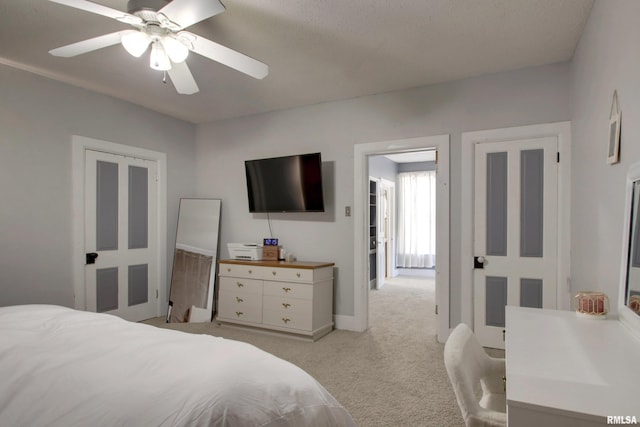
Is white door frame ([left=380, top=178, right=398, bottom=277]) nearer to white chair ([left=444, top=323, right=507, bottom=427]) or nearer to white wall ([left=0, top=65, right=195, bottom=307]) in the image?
white wall ([left=0, top=65, right=195, bottom=307])

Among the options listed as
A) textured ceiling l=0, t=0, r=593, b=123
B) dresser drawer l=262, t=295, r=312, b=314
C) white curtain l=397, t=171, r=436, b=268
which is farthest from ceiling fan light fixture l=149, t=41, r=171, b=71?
white curtain l=397, t=171, r=436, b=268

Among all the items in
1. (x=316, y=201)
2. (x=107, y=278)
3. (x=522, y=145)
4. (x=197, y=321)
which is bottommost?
(x=197, y=321)

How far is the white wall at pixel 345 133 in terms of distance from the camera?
323 cm

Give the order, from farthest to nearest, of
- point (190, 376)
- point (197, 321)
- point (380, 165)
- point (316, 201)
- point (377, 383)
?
point (380, 165), point (197, 321), point (316, 201), point (377, 383), point (190, 376)

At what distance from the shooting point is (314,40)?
106 inches

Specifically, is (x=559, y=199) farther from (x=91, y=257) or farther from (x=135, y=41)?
(x=91, y=257)

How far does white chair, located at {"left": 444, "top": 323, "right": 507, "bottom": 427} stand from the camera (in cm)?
130

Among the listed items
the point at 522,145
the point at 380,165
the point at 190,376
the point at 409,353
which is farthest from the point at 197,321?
the point at 380,165

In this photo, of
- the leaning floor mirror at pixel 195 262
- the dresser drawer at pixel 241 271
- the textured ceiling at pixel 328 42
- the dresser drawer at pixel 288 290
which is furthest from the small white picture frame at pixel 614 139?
the leaning floor mirror at pixel 195 262

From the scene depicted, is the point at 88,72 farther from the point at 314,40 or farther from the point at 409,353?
the point at 409,353

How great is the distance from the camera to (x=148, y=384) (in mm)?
1187

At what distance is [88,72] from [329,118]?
2409 millimetres

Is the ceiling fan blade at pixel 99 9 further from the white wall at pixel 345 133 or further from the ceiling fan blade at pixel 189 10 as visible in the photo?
the white wall at pixel 345 133

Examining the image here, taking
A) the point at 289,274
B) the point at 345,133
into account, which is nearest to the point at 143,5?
the point at 345,133
